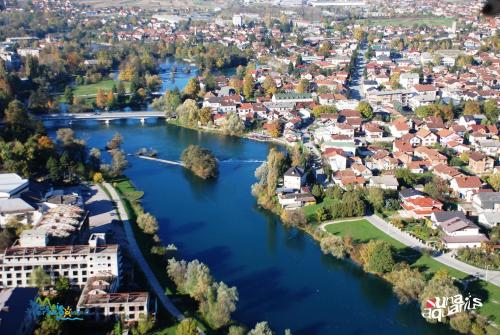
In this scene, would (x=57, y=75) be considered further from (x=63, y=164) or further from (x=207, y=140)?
(x=63, y=164)

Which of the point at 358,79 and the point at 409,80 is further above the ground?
the point at 409,80

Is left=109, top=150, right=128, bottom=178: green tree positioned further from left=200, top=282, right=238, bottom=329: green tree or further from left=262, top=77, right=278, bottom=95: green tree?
left=262, top=77, right=278, bottom=95: green tree

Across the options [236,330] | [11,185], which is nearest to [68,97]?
[11,185]

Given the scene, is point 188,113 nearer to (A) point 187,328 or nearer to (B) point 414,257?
(B) point 414,257

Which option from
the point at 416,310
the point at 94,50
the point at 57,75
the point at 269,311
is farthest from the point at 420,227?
the point at 94,50

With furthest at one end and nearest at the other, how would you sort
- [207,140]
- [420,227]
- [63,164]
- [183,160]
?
[207,140] → [183,160] → [63,164] → [420,227]

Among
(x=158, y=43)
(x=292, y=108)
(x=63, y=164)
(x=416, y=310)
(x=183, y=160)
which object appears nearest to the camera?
(x=416, y=310)

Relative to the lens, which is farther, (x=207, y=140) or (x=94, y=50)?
(x=94, y=50)
